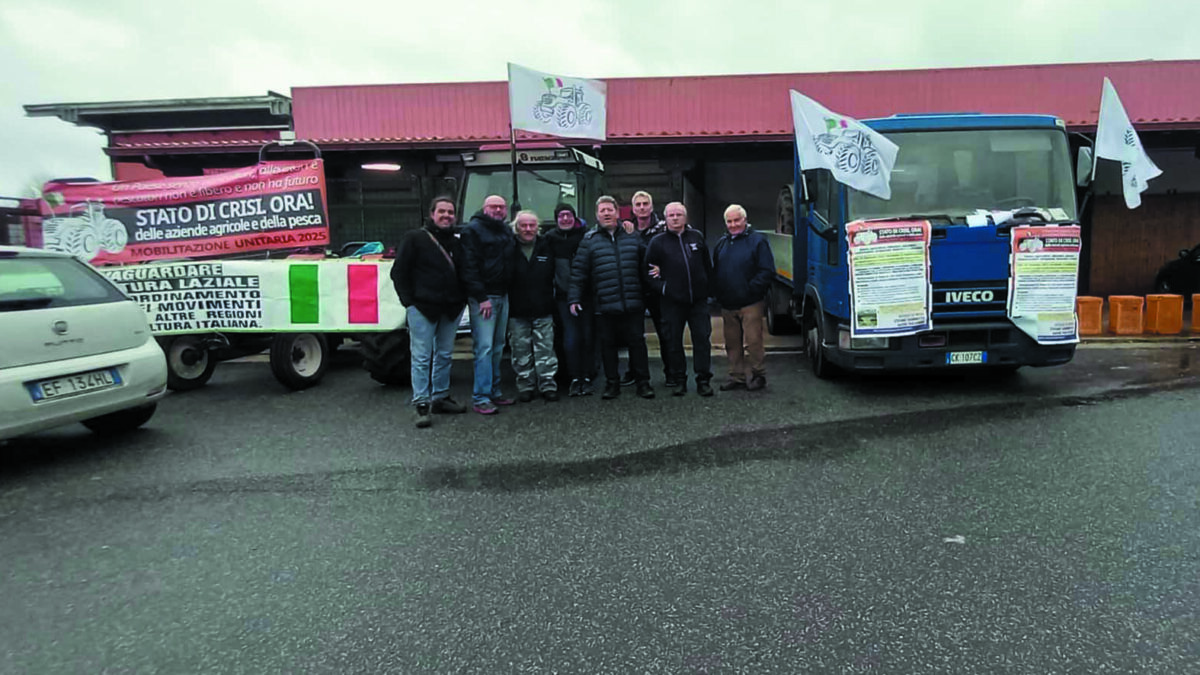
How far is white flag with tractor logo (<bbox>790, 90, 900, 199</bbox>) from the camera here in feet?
21.2

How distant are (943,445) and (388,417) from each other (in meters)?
4.34

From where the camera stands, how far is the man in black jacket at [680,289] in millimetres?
6797

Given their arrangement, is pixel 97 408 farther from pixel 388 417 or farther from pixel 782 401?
pixel 782 401

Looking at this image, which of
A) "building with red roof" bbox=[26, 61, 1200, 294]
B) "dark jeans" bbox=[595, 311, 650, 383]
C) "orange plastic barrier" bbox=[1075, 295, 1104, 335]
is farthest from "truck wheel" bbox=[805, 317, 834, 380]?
"building with red roof" bbox=[26, 61, 1200, 294]

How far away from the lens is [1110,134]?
7066mm

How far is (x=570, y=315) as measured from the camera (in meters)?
6.97

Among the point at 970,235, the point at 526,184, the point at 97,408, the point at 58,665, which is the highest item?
the point at 526,184

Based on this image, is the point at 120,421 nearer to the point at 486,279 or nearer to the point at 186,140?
the point at 486,279

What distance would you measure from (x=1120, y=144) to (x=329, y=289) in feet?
25.1

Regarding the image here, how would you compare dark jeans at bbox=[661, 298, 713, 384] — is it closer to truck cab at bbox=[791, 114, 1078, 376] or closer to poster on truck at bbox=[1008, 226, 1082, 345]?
truck cab at bbox=[791, 114, 1078, 376]

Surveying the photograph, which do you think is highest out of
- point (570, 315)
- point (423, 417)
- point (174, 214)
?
point (174, 214)

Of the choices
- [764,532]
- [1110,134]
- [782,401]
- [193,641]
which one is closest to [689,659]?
[764,532]

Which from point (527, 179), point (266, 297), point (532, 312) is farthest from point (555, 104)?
point (266, 297)

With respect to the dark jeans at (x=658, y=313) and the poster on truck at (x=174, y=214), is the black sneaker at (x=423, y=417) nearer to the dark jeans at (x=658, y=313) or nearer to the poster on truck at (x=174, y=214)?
the dark jeans at (x=658, y=313)
